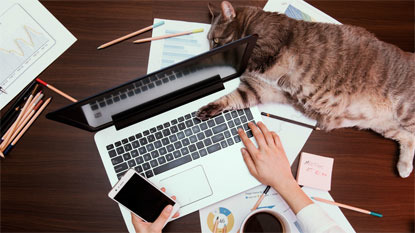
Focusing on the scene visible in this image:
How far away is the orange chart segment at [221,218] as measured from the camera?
92 centimetres

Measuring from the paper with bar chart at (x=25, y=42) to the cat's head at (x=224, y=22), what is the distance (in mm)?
525

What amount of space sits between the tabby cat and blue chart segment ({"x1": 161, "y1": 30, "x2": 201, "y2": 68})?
0.24 feet

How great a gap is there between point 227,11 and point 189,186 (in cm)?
66

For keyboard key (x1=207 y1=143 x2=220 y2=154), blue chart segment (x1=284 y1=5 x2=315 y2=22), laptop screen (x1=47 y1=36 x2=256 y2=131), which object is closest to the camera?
laptop screen (x1=47 y1=36 x2=256 y2=131)

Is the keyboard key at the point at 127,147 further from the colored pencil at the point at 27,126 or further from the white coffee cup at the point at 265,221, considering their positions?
the white coffee cup at the point at 265,221

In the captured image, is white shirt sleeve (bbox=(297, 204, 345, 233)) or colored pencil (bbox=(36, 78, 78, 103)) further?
colored pencil (bbox=(36, 78, 78, 103))

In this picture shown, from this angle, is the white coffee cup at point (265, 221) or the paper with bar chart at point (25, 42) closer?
the white coffee cup at point (265, 221)

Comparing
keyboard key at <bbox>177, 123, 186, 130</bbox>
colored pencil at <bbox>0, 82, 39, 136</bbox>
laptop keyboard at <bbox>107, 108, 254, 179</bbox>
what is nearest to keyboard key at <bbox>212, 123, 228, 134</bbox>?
laptop keyboard at <bbox>107, 108, 254, 179</bbox>

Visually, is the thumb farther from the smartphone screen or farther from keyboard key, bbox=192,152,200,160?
keyboard key, bbox=192,152,200,160

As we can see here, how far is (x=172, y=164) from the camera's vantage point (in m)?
0.89

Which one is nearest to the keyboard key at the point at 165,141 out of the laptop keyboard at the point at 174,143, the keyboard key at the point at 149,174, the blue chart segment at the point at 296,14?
the laptop keyboard at the point at 174,143

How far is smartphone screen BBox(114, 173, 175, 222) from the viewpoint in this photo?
827 millimetres

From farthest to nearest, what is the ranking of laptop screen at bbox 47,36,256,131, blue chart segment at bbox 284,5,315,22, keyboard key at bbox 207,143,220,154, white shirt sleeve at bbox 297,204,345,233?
blue chart segment at bbox 284,5,315,22 → keyboard key at bbox 207,143,220,154 → white shirt sleeve at bbox 297,204,345,233 → laptop screen at bbox 47,36,256,131

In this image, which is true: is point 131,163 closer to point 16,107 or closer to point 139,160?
point 139,160
